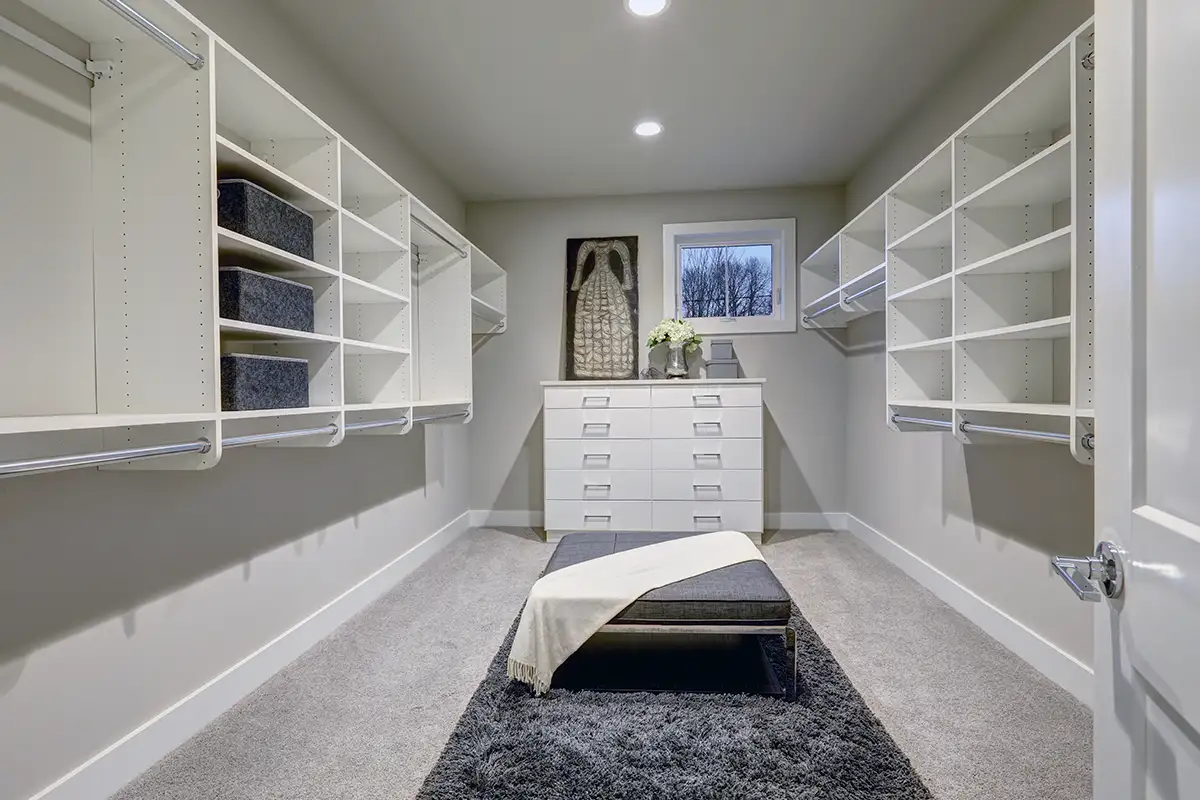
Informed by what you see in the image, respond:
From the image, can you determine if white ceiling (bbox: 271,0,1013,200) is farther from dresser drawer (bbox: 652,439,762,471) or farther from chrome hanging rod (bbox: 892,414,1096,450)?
dresser drawer (bbox: 652,439,762,471)

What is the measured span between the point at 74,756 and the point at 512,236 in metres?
3.66

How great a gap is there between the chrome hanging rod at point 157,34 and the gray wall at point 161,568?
0.30 m

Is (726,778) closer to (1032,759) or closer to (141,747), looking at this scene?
(1032,759)

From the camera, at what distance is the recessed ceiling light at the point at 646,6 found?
2.13 metres

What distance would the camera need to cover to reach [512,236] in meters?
4.35

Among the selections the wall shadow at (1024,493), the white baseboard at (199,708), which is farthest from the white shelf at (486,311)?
the wall shadow at (1024,493)

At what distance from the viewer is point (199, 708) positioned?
1745 mm

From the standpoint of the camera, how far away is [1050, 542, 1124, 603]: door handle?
24.9 inches

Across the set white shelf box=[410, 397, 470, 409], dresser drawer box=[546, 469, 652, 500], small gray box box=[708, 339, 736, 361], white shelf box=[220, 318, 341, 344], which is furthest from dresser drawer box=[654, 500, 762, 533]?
white shelf box=[220, 318, 341, 344]

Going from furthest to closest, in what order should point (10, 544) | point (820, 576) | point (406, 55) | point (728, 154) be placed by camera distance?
1. point (728, 154)
2. point (820, 576)
3. point (406, 55)
4. point (10, 544)

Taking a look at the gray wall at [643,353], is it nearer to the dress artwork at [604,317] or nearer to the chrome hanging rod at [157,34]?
the dress artwork at [604,317]

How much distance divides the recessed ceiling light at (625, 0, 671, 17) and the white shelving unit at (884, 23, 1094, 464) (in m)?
1.14

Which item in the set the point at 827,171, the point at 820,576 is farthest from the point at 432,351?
the point at 827,171

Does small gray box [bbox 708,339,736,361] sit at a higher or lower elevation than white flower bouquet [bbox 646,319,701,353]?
lower
